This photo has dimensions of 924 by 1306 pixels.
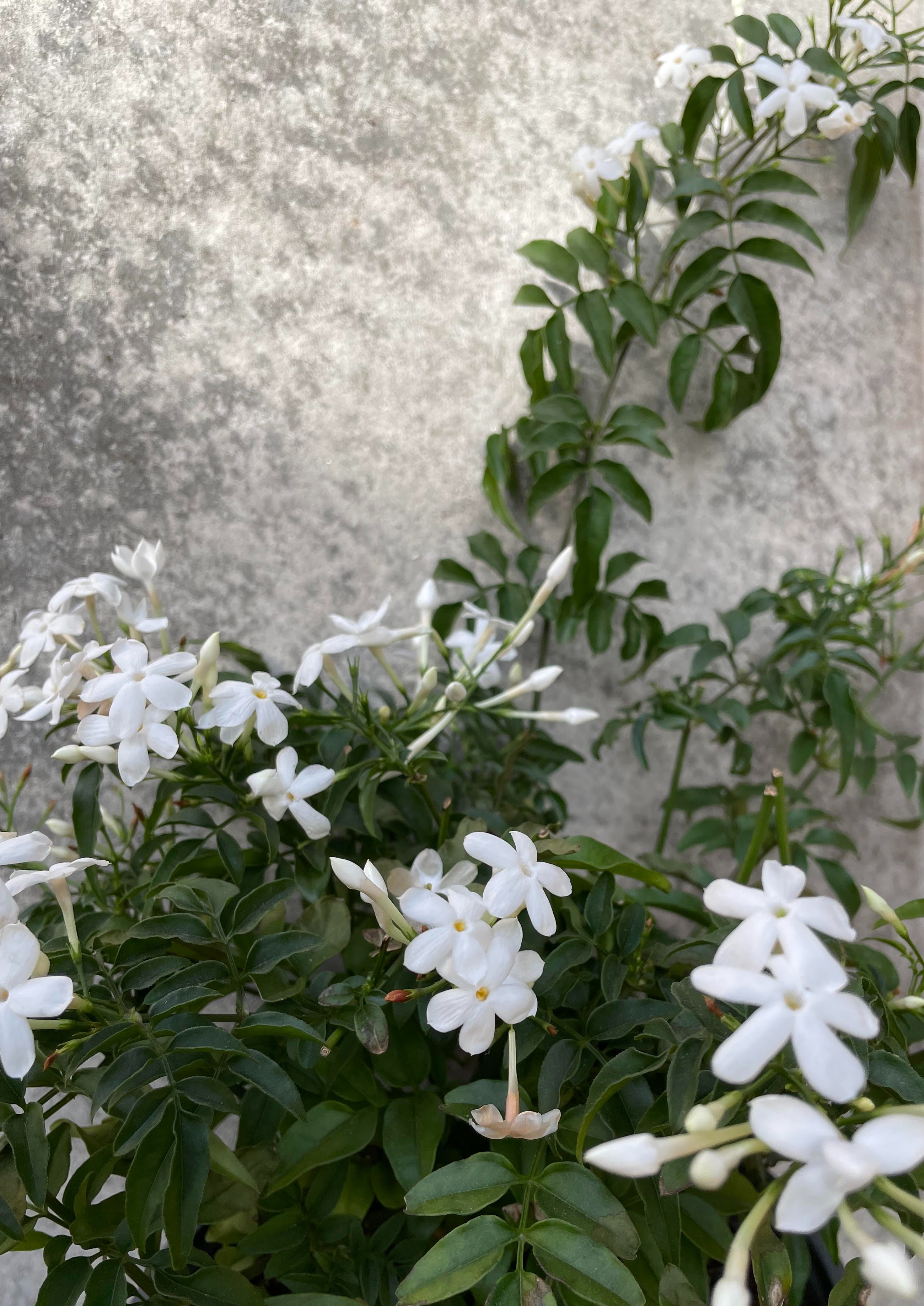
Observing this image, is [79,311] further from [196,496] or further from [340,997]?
[340,997]

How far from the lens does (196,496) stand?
88cm

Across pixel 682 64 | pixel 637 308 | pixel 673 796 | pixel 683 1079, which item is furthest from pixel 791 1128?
pixel 682 64

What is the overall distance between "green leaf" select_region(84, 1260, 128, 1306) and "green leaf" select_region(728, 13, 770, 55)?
1.11m

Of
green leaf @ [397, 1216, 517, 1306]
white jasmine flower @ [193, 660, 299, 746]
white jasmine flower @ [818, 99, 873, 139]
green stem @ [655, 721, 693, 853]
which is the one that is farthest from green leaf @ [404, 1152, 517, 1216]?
white jasmine flower @ [818, 99, 873, 139]

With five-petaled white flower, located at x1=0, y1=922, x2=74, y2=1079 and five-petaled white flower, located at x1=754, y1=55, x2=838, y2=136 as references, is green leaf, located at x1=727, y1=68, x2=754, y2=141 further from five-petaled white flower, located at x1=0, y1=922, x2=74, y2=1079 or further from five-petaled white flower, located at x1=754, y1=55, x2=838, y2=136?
five-petaled white flower, located at x1=0, y1=922, x2=74, y2=1079

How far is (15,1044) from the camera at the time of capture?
1.33 ft

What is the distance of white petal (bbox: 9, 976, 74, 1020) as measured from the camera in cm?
41

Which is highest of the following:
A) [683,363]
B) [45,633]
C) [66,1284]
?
[683,363]

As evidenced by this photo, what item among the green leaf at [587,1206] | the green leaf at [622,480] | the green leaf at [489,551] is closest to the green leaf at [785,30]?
the green leaf at [622,480]

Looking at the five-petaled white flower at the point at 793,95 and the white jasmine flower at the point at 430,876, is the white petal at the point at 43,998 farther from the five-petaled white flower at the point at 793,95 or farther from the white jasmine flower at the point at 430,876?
the five-petaled white flower at the point at 793,95

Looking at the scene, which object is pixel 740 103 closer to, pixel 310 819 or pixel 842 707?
pixel 842 707

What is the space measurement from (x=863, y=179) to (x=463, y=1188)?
1097 mm

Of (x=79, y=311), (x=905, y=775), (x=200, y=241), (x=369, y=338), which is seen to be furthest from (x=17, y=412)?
(x=905, y=775)

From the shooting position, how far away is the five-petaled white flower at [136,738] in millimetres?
512
